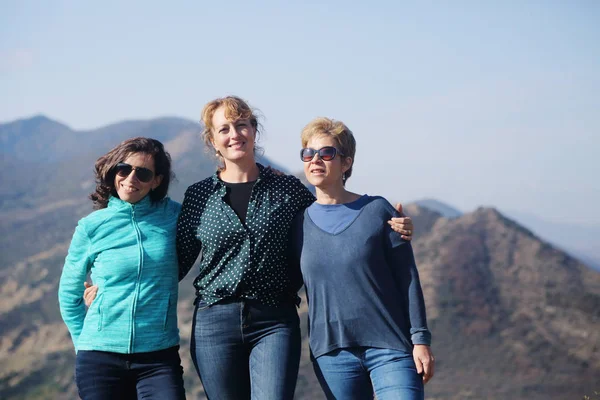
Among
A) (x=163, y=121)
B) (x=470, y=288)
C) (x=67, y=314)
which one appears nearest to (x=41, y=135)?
(x=163, y=121)

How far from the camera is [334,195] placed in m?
4.05

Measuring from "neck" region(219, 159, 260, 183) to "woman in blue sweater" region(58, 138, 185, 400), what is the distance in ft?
1.46

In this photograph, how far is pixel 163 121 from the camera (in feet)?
230

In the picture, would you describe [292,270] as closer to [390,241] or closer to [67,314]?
[390,241]

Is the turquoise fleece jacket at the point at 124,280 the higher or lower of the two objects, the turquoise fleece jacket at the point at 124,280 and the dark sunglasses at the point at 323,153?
Answer: the lower

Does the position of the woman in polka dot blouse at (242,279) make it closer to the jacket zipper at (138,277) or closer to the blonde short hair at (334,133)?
the jacket zipper at (138,277)

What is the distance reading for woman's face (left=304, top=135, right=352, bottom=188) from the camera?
3.99m

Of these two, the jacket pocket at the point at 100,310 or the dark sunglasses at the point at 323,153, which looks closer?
the jacket pocket at the point at 100,310

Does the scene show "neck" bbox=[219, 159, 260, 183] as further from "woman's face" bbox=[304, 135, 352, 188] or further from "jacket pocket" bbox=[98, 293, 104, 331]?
"jacket pocket" bbox=[98, 293, 104, 331]

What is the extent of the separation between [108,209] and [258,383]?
1456mm

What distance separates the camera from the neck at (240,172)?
4152 mm

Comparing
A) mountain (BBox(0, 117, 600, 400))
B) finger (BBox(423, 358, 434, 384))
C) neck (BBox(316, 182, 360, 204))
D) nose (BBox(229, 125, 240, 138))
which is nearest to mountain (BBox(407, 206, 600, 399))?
mountain (BBox(0, 117, 600, 400))

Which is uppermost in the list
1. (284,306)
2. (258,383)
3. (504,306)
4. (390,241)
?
(390,241)

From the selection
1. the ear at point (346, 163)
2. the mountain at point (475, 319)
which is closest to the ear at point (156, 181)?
the ear at point (346, 163)
